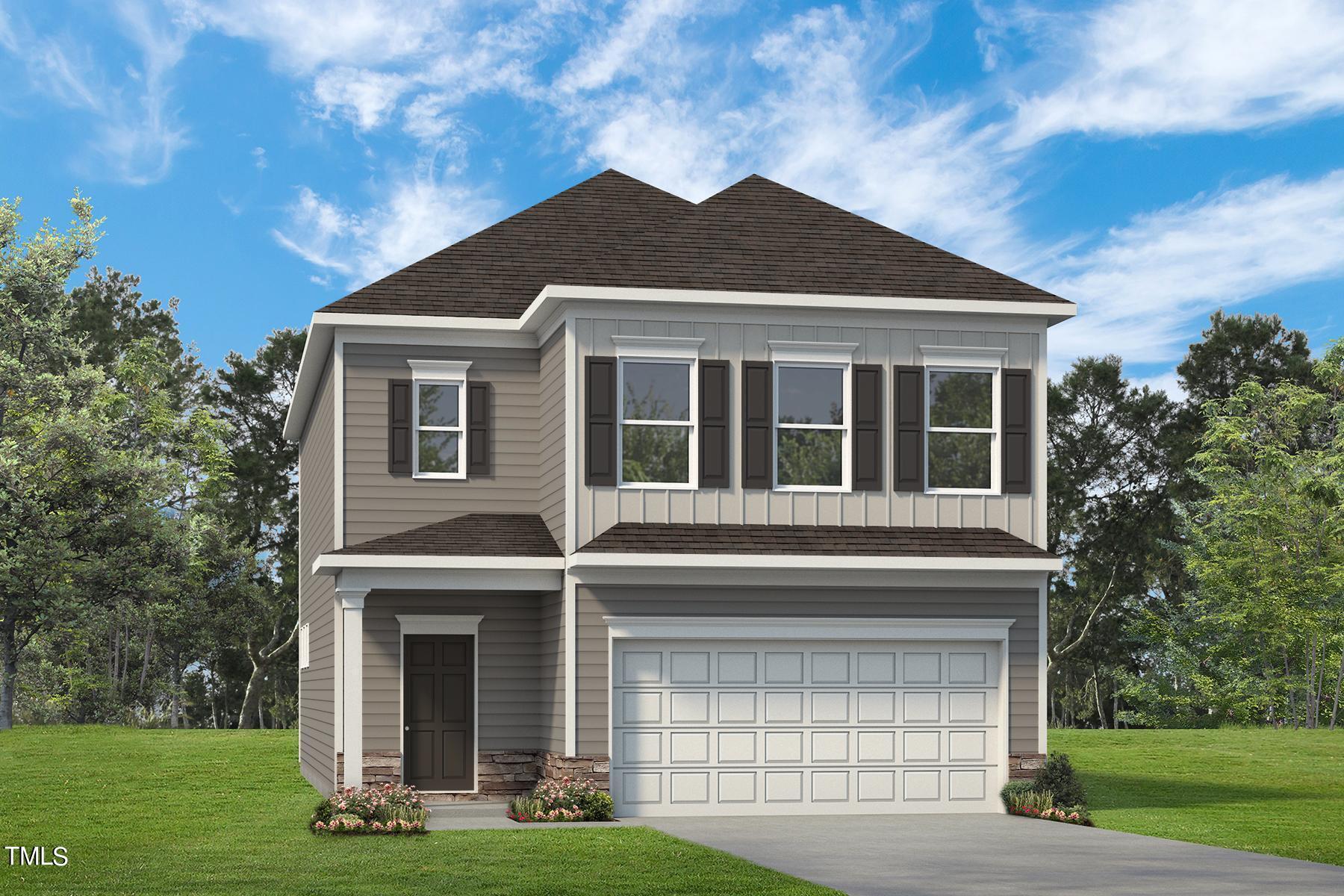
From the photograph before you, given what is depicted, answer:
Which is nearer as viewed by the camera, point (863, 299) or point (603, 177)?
point (863, 299)

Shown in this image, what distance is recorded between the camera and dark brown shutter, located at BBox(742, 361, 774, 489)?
19453mm

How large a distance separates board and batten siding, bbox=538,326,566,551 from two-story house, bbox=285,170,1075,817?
8 cm

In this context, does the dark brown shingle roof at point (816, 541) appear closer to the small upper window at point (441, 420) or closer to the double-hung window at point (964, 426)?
the double-hung window at point (964, 426)

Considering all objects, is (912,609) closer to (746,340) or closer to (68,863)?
(746,340)

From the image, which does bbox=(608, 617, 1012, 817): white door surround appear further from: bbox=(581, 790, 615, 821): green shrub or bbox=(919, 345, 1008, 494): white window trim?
bbox=(919, 345, 1008, 494): white window trim

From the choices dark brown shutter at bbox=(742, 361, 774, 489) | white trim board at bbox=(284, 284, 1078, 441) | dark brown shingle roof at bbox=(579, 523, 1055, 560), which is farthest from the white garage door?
white trim board at bbox=(284, 284, 1078, 441)

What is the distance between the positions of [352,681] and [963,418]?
28.6 feet

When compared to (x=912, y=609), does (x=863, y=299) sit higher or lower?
higher

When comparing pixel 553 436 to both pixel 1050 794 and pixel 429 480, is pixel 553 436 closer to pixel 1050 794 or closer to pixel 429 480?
pixel 429 480

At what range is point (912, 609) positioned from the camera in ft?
64.5

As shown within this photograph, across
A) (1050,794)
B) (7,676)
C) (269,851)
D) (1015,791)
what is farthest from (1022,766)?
(7,676)

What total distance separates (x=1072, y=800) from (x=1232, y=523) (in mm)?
27053

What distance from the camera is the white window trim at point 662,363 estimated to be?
19188 millimetres

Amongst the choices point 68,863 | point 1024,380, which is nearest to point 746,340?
point 1024,380
